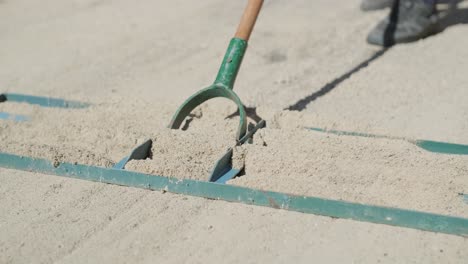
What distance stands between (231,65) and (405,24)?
2110mm

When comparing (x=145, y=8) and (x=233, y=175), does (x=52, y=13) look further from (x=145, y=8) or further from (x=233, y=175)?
(x=233, y=175)

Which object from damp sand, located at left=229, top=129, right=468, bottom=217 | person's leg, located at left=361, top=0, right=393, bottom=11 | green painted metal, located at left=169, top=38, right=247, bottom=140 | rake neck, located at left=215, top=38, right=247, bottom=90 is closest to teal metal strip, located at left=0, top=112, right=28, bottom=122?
green painted metal, located at left=169, top=38, right=247, bottom=140

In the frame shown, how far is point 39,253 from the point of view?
243cm

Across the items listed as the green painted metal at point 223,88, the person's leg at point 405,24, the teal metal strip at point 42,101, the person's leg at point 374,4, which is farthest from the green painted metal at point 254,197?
the person's leg at point 374,4

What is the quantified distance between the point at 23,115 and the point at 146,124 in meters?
0.75

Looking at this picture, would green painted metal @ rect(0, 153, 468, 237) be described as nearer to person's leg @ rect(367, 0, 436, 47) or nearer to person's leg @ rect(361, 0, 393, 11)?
person's leg @ rect(367, 0, 436, 47)

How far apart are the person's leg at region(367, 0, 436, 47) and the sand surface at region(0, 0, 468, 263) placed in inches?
3.5

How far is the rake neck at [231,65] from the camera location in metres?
3.36

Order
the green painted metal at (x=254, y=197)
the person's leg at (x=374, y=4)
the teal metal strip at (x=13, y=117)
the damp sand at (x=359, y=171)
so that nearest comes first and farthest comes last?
1. the green painted metal at (x=254, y=197)
2. the damp sand at (x=359, y=171)
3. the teal metal strip at (x=13, y=117)
4. the person's leg at (x=374, y=4)

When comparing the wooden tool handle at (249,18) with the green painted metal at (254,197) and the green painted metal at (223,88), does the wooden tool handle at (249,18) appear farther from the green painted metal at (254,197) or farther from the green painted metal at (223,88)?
the green painted metal at (254,197)

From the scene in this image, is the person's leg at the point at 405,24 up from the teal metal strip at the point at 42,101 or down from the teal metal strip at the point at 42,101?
down

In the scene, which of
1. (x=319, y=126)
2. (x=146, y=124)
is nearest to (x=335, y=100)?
(x=319, y=126)

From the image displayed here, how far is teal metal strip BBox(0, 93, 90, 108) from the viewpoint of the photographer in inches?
144

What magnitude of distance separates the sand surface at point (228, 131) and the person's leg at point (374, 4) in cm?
9
